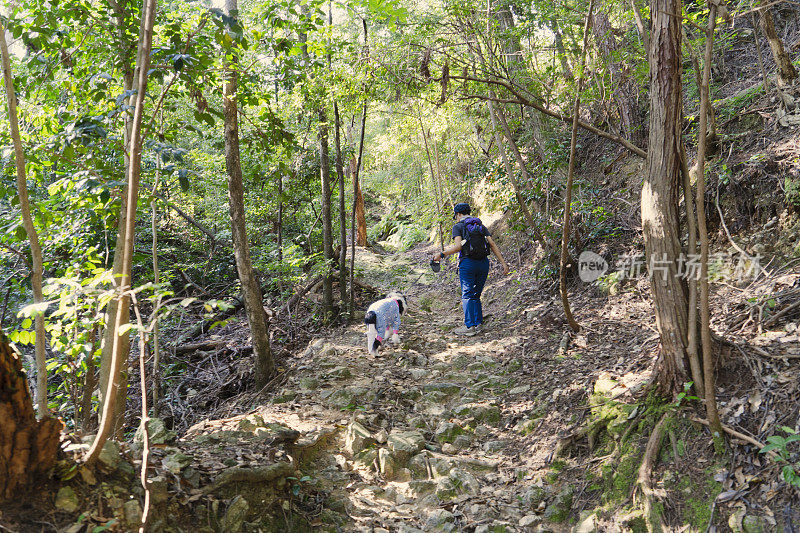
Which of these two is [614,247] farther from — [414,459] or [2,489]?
[2,489]

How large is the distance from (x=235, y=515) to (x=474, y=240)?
16.8 ft

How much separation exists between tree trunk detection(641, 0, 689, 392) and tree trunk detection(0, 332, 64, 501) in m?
3.86

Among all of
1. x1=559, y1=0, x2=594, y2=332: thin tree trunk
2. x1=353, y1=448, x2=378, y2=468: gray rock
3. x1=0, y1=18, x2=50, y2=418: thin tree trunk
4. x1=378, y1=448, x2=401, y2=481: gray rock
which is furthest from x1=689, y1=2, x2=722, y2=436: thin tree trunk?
x1=0, y1=18, x2=50, y2=418: thin tree trunk

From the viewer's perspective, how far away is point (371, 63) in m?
6.12

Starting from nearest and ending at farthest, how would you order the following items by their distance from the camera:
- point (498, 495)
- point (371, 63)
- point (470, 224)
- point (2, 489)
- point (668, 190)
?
point (2, 489), point (668, 190), point (498, 495), point (371, 63), point (470, 224)

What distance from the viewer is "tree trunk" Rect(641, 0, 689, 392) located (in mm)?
3455

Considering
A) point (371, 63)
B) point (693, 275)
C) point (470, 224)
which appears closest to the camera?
point (693, 275)

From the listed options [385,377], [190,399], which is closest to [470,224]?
[385,377]

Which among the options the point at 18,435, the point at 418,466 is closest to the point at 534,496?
the point at 418,466

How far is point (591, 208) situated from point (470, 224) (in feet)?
5.97

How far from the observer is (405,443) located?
443 cm

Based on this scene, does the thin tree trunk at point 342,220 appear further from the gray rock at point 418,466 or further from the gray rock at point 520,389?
the gray rock at point 418,466

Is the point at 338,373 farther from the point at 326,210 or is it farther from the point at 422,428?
the point at 326,210

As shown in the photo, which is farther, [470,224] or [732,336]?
[470,224]
